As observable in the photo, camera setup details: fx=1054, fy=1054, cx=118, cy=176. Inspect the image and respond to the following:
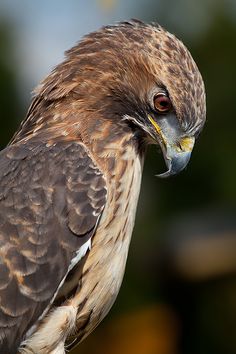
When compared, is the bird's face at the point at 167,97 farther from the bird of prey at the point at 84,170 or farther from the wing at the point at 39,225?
the wing at the point at 39,225

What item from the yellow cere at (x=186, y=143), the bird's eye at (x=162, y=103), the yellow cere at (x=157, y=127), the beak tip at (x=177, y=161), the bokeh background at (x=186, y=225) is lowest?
the bokeh background at (x=186, y=225)

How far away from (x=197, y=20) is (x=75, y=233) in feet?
32.1

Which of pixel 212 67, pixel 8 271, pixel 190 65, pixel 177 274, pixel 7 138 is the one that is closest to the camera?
pixel 8 271

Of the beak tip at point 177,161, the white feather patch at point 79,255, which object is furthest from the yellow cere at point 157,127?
the white feather patch at point 79,255

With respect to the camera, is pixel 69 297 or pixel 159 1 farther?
pixel 159 1

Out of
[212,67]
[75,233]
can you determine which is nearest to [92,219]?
[75,233]

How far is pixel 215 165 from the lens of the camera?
14102mm

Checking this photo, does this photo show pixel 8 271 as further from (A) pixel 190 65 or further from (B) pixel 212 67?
(B) pixel 212 67

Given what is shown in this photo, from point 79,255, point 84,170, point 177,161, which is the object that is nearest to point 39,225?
point 79,255

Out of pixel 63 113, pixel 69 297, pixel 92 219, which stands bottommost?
pixel 69 297

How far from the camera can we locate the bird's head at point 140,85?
5.98 metres

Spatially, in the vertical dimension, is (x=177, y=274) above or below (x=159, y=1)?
below

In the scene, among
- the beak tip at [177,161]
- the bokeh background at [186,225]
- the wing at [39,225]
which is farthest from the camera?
the bokeh background at [186,225]

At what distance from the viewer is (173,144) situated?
19.7 ft
